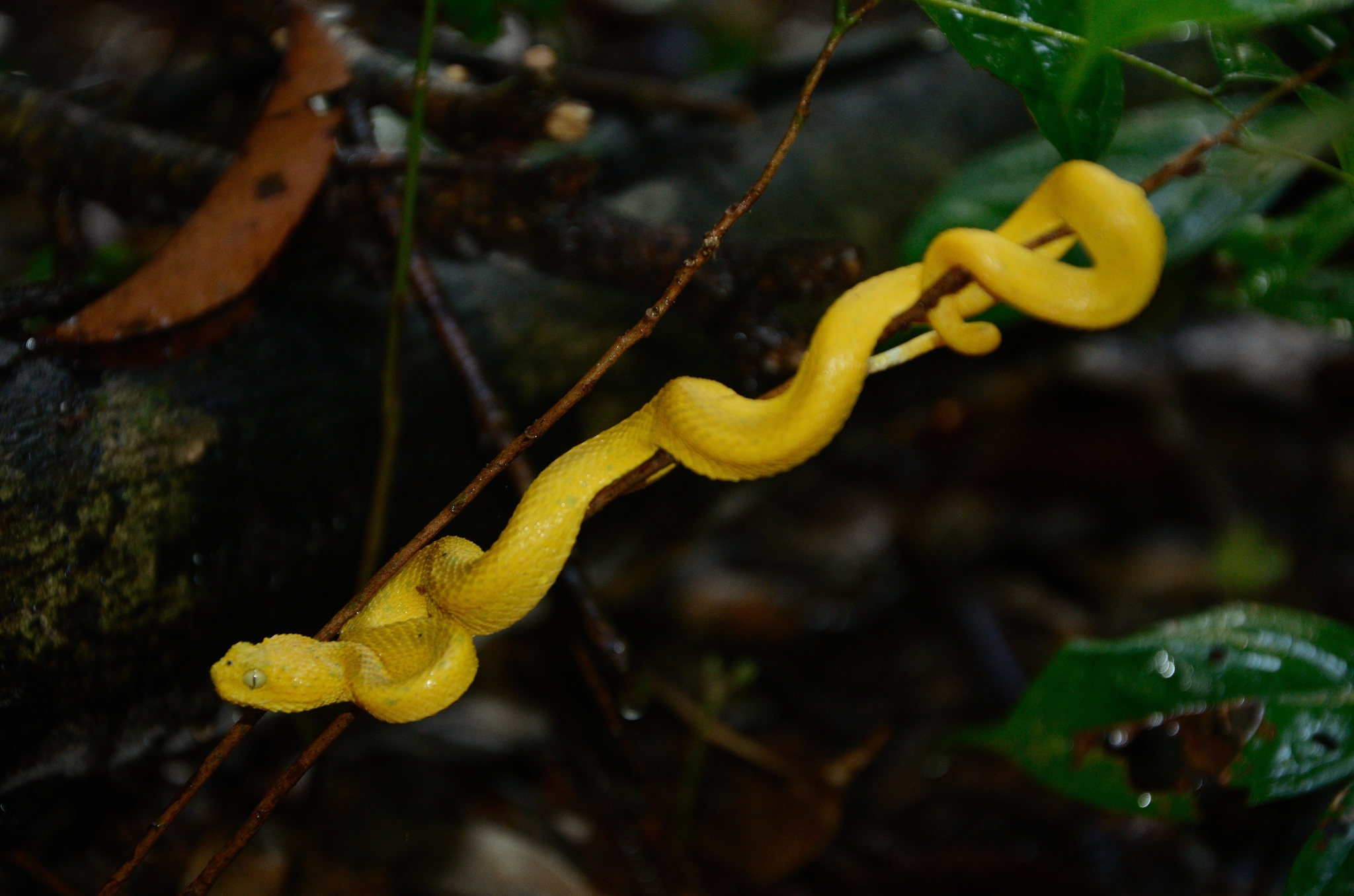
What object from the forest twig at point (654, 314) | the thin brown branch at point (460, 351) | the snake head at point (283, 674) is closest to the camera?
the forest twig at point (654, 314)

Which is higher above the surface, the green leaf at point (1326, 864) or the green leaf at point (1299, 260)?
the green leaf at point (1299, 260)

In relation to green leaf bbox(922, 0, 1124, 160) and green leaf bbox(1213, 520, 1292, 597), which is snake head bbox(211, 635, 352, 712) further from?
green leaf bbox(1213, 520, 1292, 597)

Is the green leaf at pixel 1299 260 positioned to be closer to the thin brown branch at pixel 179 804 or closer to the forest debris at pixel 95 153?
the thin brown branch at pixel 179 804

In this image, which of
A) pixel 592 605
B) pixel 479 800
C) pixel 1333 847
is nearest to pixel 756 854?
pixel 479 800

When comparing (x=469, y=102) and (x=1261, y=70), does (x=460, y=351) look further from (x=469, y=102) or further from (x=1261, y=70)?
(x=1261, y=70)

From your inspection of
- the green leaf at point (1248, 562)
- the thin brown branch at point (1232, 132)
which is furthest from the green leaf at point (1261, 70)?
the green leaf at point (1248, 562)

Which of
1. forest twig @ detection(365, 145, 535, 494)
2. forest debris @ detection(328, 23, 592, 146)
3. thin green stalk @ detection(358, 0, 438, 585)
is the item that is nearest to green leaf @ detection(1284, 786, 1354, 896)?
forest twig @ detection(365, 145, 535, 494)

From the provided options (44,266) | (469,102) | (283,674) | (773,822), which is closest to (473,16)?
(469,102)
